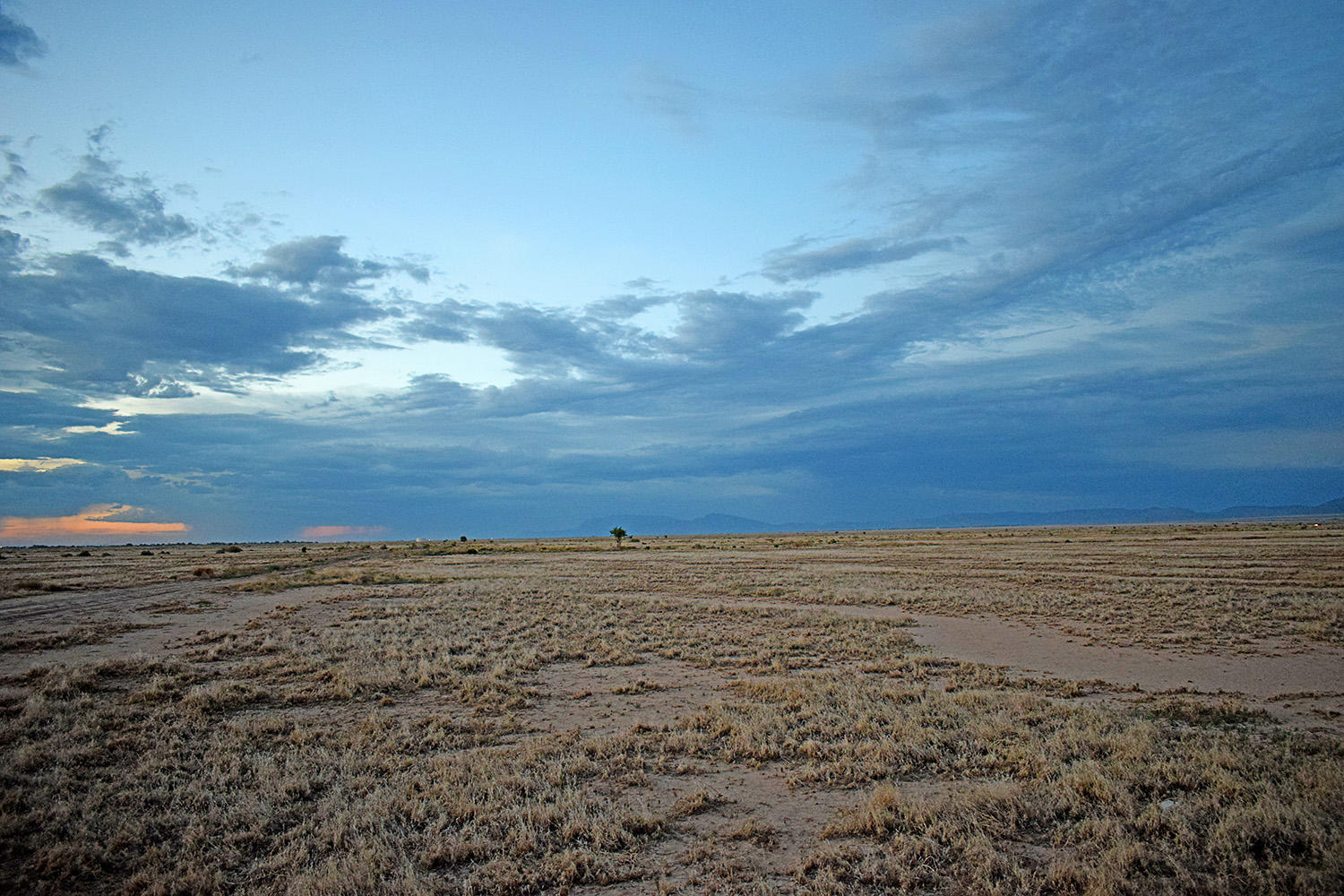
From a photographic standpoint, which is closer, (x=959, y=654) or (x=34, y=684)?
(x=34, y=684)

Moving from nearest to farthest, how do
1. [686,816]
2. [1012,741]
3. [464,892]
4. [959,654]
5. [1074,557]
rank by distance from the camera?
[464,892]
[686,816]
[1012,741]
[959,654]
[1074,557]

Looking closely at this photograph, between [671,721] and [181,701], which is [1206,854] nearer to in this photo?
[671,721]

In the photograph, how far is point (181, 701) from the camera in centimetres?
1229

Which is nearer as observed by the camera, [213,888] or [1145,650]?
[213,888]

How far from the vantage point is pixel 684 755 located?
9.66 metres

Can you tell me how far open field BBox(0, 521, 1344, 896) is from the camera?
6262mm

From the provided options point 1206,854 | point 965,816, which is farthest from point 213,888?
point 1206,854

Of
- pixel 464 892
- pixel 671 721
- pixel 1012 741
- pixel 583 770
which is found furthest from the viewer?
pixel 671 721

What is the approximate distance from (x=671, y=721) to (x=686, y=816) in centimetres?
367

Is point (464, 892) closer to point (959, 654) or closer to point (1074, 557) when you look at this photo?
point (959, 654)

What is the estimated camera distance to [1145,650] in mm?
16531

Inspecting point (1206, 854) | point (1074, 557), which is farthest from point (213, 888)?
point (1074, 557)

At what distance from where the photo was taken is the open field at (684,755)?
6.26 metres

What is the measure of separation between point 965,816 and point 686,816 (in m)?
3.11
